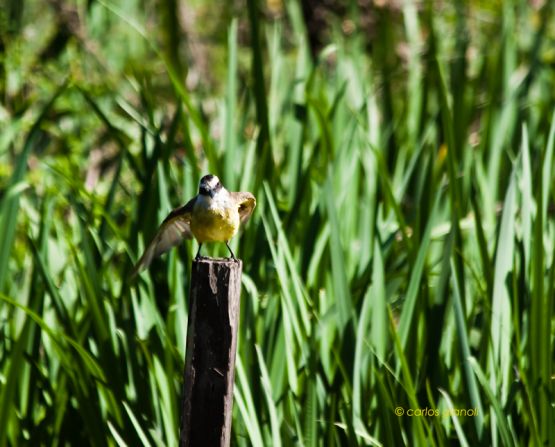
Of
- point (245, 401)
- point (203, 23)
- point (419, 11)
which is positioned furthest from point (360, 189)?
point (203, 23)

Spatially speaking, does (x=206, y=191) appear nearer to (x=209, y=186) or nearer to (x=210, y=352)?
(x=209, y=186)

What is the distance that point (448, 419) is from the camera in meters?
1.92

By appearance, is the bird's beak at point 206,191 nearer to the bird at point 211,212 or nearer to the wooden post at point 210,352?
the bird at point 211,212

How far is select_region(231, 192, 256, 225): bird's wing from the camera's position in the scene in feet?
6.09

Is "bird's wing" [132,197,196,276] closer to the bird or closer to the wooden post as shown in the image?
the bird

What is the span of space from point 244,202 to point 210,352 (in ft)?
1.49

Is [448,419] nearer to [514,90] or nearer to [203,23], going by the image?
[514,90]

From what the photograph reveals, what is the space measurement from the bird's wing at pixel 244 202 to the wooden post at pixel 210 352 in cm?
31

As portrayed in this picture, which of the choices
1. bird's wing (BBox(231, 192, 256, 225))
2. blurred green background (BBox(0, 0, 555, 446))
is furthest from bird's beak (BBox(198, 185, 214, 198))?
blurred green background (BBox(0, 0, 555, 446))

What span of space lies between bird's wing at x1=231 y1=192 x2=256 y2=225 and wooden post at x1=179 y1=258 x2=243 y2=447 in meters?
0.31

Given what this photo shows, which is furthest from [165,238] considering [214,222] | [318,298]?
[318,298]

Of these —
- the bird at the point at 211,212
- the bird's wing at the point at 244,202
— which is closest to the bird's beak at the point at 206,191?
the bird at the point at 211,212

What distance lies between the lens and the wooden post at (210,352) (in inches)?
60.2

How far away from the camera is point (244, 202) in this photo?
1924 millimetres
